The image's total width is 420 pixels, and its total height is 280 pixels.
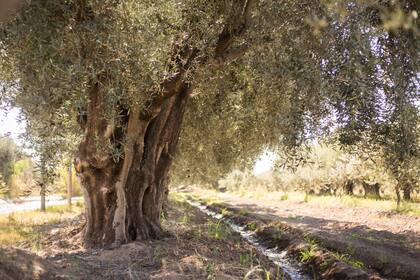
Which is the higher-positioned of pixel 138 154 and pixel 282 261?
pixel 138 154

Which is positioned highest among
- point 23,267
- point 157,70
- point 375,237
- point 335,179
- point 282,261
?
point 157,70

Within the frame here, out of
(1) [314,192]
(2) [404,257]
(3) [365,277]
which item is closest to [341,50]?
(3) [365,277]

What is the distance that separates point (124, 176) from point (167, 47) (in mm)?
3311

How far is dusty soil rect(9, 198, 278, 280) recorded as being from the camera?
845 cm

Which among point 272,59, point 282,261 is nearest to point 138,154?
point 272,59

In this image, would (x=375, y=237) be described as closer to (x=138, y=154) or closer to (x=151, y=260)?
(x=138, y=154)

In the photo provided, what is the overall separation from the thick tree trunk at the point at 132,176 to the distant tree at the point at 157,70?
0.03 metres

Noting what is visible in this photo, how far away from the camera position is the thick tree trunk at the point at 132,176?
10820 mm

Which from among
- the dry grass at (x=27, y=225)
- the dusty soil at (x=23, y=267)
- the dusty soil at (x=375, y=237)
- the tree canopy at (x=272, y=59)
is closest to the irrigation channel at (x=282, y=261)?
the dusty soil at (x=375, y=237)

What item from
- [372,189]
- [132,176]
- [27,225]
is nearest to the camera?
[132,176]

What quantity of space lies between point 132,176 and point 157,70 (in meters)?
3.59

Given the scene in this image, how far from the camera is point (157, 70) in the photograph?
8859mm

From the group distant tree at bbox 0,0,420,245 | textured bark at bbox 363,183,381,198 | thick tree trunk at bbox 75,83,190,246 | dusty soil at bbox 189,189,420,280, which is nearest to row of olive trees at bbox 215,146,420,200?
textured bark at bbox 363,183,381,198

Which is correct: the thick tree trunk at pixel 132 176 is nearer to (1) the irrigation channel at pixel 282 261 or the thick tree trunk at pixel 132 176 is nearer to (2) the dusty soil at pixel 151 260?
(2) the dusty soil at pixel 151 260
